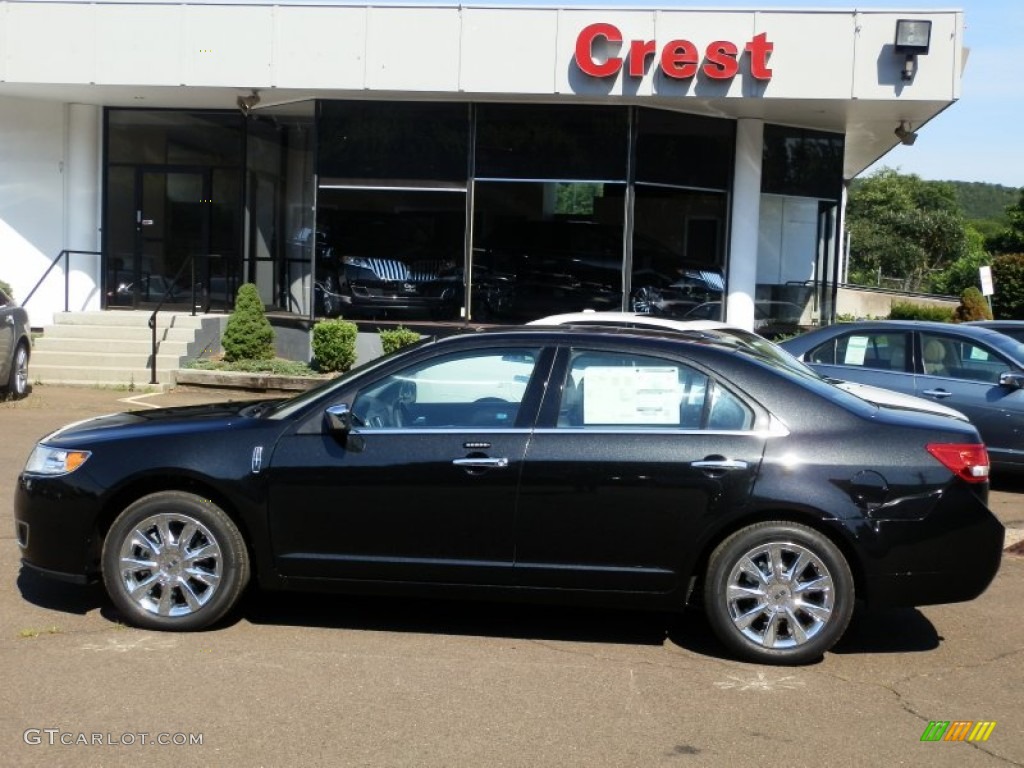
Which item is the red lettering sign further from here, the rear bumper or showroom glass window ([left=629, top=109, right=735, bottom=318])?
the rear bumper

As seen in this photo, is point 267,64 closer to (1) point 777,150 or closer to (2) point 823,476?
(1) point 777,150

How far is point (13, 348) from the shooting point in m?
14.8

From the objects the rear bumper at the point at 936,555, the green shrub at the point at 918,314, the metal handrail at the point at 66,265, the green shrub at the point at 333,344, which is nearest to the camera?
the rear bumper at the point at 936,555

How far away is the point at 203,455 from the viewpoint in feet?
20.0


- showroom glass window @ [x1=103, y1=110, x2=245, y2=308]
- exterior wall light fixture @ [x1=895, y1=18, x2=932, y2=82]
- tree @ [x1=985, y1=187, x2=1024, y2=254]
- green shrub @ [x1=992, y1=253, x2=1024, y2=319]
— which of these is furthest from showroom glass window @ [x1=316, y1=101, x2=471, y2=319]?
tree @ [x1=985, y1=187, x2=1024, y2=254]

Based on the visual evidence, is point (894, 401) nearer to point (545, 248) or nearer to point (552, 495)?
point (552, 495)

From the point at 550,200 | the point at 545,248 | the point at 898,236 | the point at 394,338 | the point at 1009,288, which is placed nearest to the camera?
the point at 394,338

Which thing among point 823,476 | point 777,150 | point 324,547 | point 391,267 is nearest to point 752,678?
point 823,476

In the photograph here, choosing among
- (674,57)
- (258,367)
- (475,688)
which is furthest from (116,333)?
(475,688)

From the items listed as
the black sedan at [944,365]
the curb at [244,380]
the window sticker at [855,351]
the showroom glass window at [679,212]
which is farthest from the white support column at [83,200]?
the window sticker at [855,351]

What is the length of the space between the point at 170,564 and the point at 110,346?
13.1 meters

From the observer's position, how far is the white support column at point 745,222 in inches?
757

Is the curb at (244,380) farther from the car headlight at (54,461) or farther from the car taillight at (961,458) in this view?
the car taillight at (961,458)

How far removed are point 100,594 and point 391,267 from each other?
12212 millimetres
